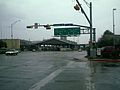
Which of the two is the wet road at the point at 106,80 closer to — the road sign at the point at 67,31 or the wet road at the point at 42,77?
the wet road at the point at 42,77

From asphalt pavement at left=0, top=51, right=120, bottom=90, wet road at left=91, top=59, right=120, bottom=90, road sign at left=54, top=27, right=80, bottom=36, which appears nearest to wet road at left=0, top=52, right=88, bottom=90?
asphalt pavement at left=0, top=51, right=120, bottom=90

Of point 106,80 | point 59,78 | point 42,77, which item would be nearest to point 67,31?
point 42,77

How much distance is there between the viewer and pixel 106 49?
157 feet

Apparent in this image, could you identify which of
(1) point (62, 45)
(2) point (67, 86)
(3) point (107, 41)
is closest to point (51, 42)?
(1) point (62, 45)

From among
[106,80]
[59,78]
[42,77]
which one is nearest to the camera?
[106,80]

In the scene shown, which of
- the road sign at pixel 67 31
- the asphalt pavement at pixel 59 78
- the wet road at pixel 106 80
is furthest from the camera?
the road sign at pixel 67 31

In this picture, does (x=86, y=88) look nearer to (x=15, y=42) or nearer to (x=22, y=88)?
(x=22, y=88)

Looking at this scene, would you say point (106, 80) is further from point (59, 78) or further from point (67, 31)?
point (67, 31)

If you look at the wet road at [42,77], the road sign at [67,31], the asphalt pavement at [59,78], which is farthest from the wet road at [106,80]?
the road sign at [67,31]

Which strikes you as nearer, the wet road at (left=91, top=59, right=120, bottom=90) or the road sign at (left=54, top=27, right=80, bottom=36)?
the wet road at (left=91, top=59, right=120, bottom=90)

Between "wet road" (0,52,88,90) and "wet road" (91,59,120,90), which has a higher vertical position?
"wet road" (0,52,88,90)

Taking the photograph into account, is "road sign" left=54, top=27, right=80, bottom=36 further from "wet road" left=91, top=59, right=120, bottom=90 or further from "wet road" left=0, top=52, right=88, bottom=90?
"wet road" left=91, top=59, right=120, bottom=90

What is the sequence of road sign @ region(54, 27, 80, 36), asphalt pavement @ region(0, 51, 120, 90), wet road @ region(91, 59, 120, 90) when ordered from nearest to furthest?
wet road @ region(91, 59, 120, 90)
asphalt pavement @ region(0, 51, 120, 90)
road sign @ region(54, 27, 80, 36)

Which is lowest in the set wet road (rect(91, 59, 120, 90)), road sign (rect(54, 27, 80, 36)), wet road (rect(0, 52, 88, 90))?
wet road (rect(91, 59, 120, 90))
